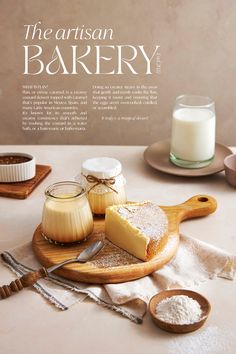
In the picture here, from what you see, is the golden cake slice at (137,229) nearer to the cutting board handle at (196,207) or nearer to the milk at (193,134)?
the cutting board handle at (196,207)

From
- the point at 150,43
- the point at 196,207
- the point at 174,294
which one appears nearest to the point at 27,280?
the point at 174,294

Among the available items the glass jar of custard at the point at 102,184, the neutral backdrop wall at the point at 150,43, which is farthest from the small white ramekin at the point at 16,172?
the neutral backdrop wall at the point at 150,43

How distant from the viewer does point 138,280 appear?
142cm

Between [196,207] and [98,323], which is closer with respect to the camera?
[98,323]

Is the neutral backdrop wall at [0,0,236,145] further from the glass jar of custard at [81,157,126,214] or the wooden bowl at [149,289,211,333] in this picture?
the wooden bowl at [149,289,211,333]

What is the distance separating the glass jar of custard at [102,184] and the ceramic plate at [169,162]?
0.37 metres

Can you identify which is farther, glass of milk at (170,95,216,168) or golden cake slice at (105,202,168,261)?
glass of milk at (170,95,216,168)

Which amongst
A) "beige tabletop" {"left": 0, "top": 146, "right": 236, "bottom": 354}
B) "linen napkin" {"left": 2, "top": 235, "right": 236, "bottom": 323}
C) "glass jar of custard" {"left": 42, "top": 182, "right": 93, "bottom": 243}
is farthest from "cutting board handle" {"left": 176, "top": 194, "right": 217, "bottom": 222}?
"glass jar of custard" {"left": 42, "top": 182, "right": 93, "bottom": 243}

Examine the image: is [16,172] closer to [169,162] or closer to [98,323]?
[169,162]

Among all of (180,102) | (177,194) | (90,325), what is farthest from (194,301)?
(180,102)

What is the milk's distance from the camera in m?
2.02

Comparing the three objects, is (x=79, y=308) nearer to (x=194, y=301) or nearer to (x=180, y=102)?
(x=194, y=301)

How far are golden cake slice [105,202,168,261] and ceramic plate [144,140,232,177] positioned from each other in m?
0.44

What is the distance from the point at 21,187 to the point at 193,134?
550 millimetres
